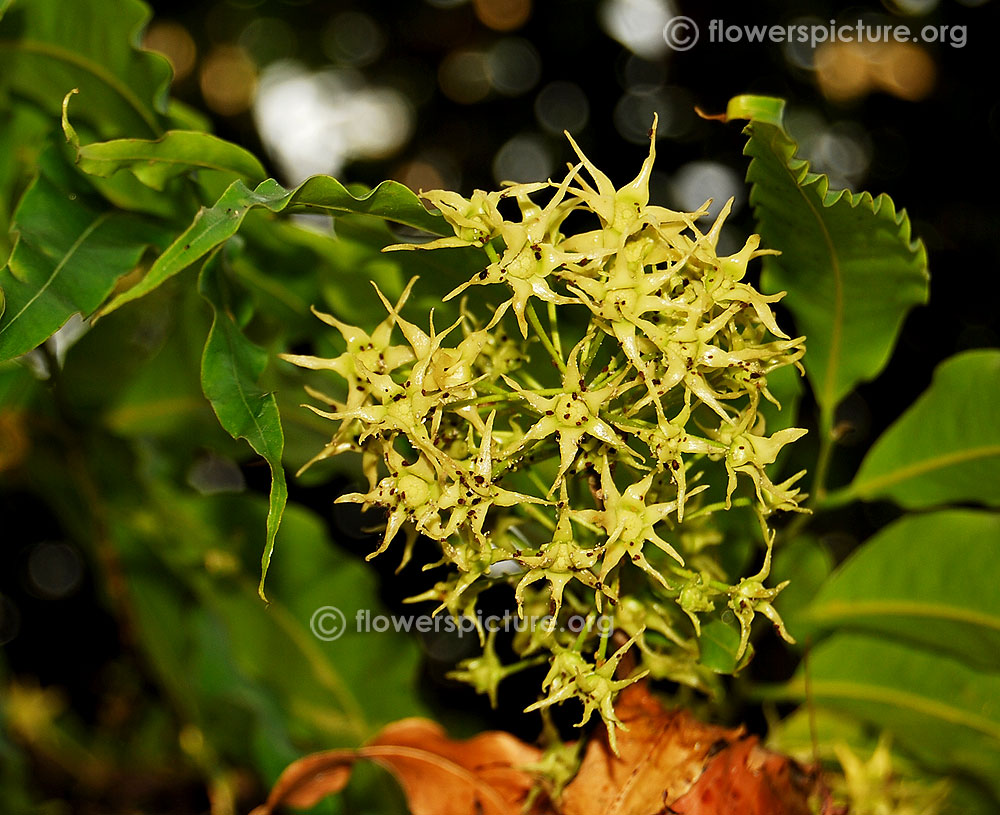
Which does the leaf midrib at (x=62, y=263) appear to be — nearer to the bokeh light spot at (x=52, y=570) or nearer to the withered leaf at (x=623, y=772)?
the withered leaf at (x=623, y=772)

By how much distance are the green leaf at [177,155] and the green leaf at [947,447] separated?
2.28 ft

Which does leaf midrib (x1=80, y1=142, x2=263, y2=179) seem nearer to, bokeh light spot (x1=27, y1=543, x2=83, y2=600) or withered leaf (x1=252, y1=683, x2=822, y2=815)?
withered leaf (x1=252, y1=683, x2=822, y2=815)

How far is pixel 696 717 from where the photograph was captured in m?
0.88

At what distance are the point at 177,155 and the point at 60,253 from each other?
0.14m

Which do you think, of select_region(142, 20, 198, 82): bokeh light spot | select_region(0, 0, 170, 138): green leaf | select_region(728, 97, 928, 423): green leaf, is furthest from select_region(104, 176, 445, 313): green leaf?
select_region(142, 20, 198, 82): bokeh light spot

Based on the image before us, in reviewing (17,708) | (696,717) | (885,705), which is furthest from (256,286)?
(17,708)

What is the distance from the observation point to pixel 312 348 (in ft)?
4.68

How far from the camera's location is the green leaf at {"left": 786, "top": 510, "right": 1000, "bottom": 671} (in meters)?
0.98

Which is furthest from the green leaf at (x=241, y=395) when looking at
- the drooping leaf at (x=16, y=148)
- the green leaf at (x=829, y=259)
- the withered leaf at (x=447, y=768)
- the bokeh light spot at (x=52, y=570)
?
the bokeh light spot at (x=52, y=570)

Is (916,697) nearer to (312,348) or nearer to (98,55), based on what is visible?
(312,348)

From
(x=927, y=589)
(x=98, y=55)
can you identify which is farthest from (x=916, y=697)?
(x=98, y=55)

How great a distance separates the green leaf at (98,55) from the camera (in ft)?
3.32

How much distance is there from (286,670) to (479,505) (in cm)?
86

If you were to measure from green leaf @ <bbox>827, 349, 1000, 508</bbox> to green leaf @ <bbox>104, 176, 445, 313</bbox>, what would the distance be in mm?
603
